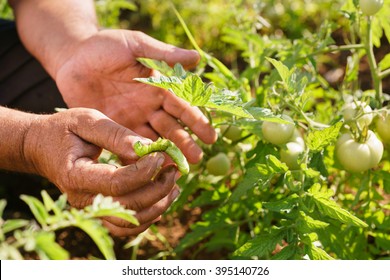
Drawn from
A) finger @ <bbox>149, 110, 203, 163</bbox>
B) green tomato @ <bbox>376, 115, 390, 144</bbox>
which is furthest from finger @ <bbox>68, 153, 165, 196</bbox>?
green tomato @ <bbox>376, 115, 390, 144</bbox>

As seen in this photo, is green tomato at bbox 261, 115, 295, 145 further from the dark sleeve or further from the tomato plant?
the dark sleeve

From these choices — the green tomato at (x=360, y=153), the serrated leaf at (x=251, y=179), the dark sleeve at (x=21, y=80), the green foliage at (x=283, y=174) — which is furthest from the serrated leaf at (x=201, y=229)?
the dark sleeve at (x=21, y=80)

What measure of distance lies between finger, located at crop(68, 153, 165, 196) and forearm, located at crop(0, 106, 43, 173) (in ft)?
0.66

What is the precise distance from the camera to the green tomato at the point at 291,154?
1.34 meters

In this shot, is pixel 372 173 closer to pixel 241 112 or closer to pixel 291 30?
pixel 241 112

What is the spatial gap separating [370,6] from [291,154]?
381 mm

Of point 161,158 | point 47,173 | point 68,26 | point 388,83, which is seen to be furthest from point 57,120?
point 388,83

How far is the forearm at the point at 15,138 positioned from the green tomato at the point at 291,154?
559mm

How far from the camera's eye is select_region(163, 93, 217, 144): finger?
148cm

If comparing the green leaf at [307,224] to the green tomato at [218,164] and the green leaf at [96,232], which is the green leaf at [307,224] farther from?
the green leaf at [96,232]

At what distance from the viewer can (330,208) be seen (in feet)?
3.76

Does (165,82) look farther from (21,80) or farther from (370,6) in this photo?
(21,80)

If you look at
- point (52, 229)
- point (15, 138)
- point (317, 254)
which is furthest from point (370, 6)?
point (52, 229)

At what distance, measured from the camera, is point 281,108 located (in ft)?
4.39
